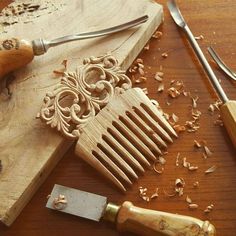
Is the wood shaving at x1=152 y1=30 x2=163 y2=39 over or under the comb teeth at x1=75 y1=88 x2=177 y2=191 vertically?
over

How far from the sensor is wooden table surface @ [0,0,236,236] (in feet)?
2.67

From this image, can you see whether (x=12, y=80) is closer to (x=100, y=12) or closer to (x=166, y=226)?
(x=100, y=12)

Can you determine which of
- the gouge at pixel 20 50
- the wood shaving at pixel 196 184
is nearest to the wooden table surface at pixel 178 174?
the wood shaving at pixel 196 184

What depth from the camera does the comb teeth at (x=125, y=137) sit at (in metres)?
0.85

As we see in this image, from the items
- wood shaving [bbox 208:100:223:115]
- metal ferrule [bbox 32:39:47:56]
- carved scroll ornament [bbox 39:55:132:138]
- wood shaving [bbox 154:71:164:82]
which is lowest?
wood shaving [bbox 208:100:223:115]

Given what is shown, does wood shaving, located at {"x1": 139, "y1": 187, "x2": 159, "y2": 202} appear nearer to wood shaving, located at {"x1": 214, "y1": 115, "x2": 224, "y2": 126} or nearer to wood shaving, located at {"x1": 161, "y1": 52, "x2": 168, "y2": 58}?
wood shaving, located at {"x1": 214, "y1": 115, "x2": 224, "y2": 126}

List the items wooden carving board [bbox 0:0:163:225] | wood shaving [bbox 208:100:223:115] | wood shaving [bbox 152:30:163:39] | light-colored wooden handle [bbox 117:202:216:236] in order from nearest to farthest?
light-colored wooden handle [bbox 117:202:216:236] < wooden carving board [bbox 0:0:163:225] < wood shaving [bbox 208:100:223:115] < wood shaving [bbox 152:30:163:39]

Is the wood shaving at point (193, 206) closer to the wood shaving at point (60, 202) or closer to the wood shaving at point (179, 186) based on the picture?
the wood shaving at point (179, 186)

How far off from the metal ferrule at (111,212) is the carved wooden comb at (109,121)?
66 millimetres

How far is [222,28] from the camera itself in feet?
3.54

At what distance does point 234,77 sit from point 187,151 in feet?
0.72

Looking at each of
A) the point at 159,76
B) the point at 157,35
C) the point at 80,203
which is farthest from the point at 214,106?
the point at 80,203

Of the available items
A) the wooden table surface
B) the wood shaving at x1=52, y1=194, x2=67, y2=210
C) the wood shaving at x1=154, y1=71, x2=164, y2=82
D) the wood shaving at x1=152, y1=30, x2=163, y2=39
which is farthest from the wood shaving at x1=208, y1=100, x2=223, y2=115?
the wood shaving at x1=52, y1=194, x2=67, y2=210

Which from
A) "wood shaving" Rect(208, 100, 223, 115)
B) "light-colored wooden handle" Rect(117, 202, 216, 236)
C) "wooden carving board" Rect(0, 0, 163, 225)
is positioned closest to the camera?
"light-colored wooden handle" Rect(117, 202, 216, 236)
